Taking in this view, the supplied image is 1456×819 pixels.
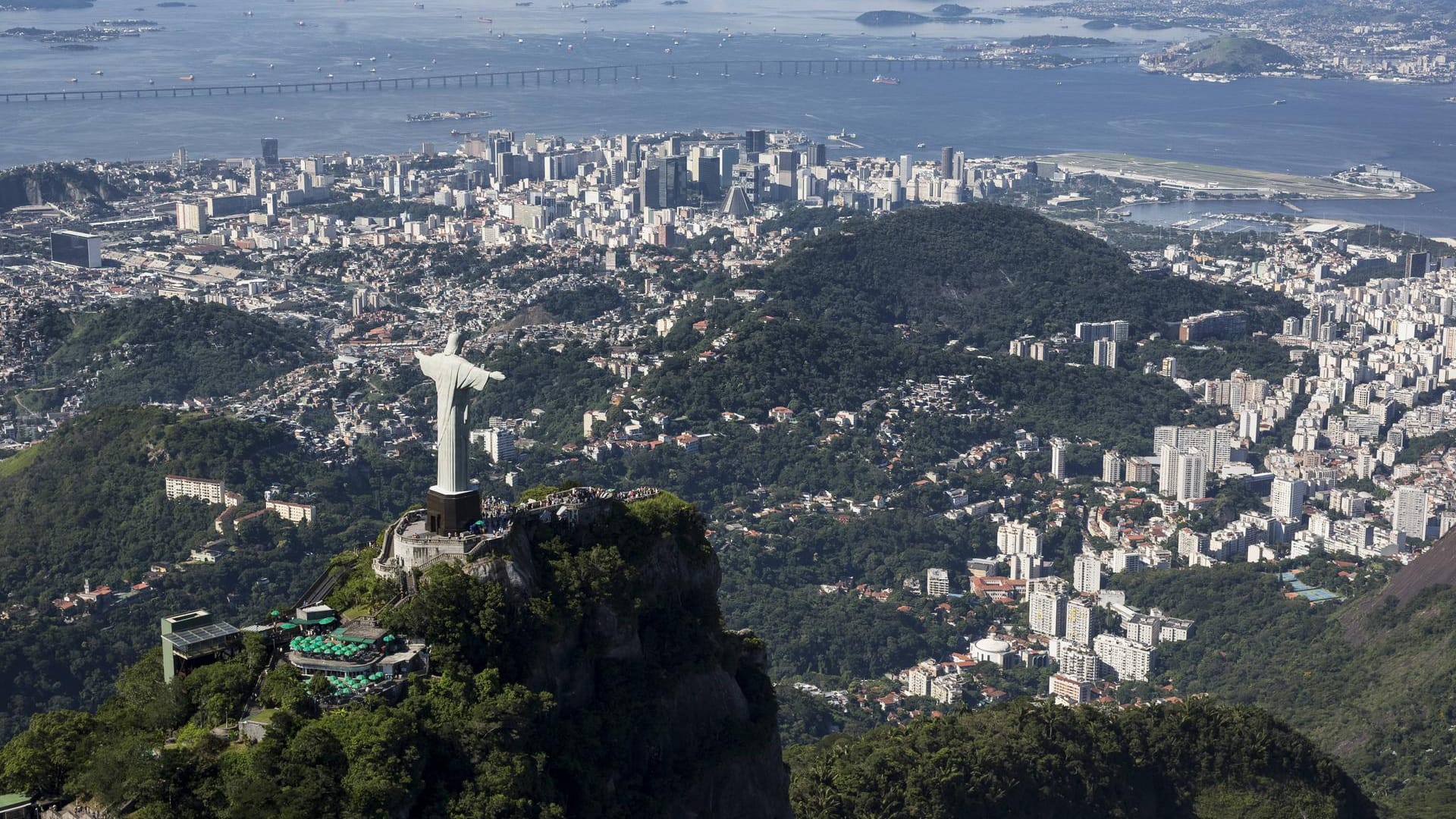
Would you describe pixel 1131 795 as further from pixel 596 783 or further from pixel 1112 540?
pixel 1112 540

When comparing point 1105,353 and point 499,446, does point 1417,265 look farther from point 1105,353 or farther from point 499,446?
point 499,446

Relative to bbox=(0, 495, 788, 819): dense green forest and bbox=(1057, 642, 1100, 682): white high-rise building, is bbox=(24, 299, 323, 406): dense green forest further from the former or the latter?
bbox=(0, 495, 788, 819): dense green forest

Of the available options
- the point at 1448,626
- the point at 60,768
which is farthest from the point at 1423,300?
the point at 60,768

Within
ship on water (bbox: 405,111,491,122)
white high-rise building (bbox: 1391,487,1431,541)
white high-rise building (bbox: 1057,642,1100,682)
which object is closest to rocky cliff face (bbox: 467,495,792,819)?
white high-rise building (bbox: 1057,642,1100,682)

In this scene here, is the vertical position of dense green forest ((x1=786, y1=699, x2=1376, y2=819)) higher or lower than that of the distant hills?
lower

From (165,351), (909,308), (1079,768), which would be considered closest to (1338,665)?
(1079,768)

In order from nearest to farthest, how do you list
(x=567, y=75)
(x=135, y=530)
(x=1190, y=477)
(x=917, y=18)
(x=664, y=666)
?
(x=664, y=666)
(x=135, y=530)
(x=1190, y=477)
(x=567, y=75)
(x=917, y=18)
